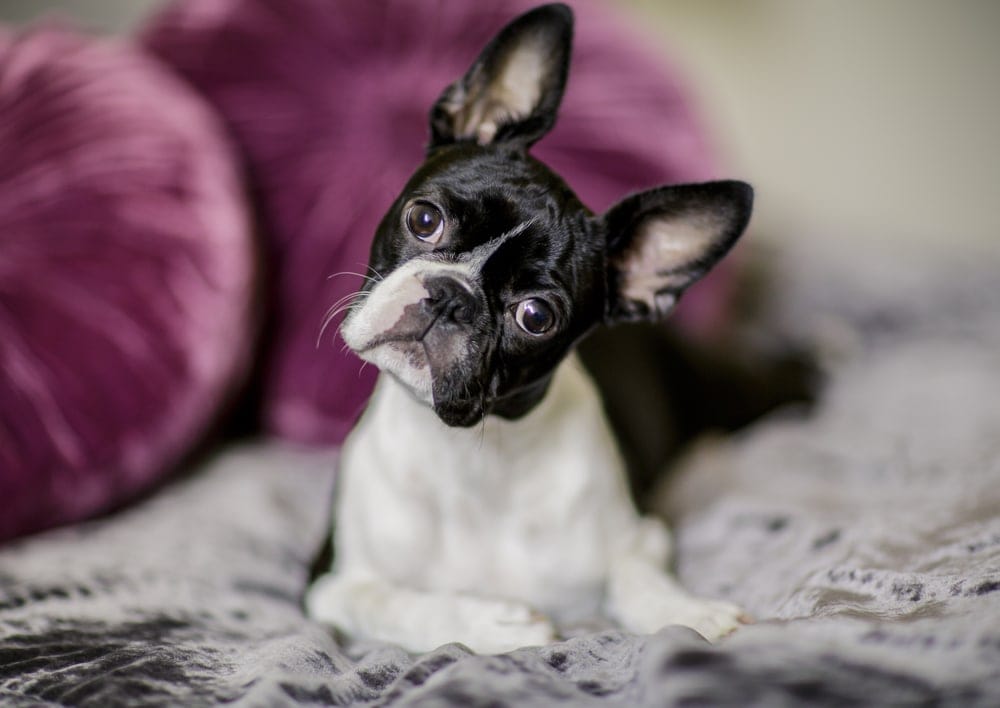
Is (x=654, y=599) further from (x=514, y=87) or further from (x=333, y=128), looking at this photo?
(x=333, y=128)

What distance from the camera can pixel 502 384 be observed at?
1.53 m

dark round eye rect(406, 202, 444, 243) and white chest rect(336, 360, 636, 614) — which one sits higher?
dark round eye rect(406, 202, 444, 243)

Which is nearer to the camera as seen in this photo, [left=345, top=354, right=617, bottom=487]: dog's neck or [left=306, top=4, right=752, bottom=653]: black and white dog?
[left=306, top=4, right=752, bottom=653]: black and white dog

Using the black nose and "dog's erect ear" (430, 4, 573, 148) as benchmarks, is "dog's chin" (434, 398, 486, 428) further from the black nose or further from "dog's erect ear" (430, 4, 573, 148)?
"dog's erect ear" (430, 4, 573, 148)

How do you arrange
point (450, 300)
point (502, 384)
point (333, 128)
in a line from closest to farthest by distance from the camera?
1. point (450, 300)
2. point (502, 384)
3. point (333, 128)

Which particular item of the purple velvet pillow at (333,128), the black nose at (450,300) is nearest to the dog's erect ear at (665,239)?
the black nose at (450,300)

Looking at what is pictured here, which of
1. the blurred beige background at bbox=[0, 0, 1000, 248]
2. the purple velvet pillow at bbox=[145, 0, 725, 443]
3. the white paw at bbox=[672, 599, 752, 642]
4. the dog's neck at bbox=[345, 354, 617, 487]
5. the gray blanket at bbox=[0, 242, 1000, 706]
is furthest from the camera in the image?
the blurred beige background at bbox=[0, 0, 1000, 248]

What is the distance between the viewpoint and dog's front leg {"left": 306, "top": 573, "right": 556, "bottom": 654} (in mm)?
1456

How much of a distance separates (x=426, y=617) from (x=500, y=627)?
0.14 metres

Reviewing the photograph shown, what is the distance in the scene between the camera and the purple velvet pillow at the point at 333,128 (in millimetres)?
2348

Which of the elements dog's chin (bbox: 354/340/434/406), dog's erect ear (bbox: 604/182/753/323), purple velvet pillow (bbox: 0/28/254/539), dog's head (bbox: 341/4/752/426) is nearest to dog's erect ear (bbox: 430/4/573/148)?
dog's head (bbox: 341/4/752/426)

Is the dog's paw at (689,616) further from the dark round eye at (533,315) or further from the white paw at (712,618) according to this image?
the dark round eye at (533,315)

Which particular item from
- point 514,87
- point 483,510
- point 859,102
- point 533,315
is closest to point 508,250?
point 533,315

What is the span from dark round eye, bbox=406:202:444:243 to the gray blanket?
71 cm
